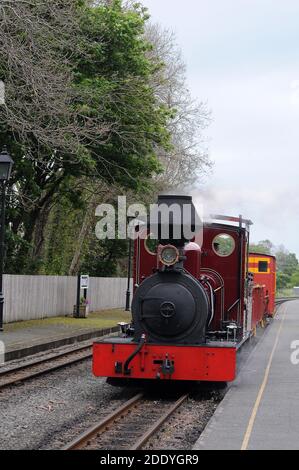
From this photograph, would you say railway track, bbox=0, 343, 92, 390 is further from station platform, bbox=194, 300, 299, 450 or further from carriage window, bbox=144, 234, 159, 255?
station platform, bbox=194, 300, 299, 450

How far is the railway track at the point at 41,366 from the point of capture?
42.2 feet

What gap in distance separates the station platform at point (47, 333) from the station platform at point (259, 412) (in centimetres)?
488

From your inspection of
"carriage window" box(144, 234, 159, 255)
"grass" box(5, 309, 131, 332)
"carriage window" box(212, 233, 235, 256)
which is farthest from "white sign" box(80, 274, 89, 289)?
"carriage window" box(212, 233, 235, 256)

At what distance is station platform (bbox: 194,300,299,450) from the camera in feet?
24.7

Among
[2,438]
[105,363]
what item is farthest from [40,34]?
[2,438]

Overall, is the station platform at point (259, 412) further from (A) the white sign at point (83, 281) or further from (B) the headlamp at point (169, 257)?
(A) the white sign at point (83, 281)

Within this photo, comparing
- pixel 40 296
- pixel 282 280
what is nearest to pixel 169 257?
pixel 40 296

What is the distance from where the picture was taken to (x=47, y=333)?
2066 cm

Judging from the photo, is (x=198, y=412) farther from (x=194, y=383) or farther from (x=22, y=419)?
(x=22, y=419)

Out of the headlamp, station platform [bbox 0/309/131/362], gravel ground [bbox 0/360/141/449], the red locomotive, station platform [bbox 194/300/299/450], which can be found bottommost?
gravel ground [bbox 0/360/141/449]

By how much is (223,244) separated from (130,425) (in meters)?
4.57

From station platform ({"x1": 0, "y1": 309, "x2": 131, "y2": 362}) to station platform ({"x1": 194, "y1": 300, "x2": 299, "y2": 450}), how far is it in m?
4.88

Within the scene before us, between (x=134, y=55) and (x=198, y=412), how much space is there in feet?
50.0

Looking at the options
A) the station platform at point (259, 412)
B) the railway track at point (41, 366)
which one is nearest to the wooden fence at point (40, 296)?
the railway track at point (41, 366)
